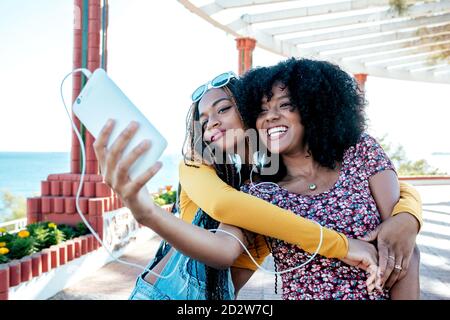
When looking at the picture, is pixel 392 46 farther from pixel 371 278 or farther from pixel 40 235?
pixel 371 278

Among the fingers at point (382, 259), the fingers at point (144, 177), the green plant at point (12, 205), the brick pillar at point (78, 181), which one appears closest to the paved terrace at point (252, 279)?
the brick pillar at point (78, 181)

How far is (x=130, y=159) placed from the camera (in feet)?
2.66

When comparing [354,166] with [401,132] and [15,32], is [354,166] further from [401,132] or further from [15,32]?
[401,132]

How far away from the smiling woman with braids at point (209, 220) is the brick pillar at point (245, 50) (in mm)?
6752

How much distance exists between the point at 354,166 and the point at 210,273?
0.53 meters

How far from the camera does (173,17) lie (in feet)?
169

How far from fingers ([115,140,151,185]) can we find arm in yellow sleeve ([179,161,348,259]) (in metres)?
0.34

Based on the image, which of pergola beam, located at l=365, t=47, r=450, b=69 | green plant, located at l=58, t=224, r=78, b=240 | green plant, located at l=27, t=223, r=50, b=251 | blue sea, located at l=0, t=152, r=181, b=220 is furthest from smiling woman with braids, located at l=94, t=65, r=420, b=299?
blue sea, located at l=0, t=152, r=181, b=220

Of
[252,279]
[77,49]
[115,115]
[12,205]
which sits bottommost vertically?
[12,205]

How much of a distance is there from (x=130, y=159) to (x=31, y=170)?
63634 millimetres

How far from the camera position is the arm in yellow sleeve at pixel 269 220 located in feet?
3.58

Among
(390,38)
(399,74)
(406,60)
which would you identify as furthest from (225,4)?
(399,74)

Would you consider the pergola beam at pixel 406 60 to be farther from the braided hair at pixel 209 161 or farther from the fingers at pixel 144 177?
the fingers at pixel 144 177

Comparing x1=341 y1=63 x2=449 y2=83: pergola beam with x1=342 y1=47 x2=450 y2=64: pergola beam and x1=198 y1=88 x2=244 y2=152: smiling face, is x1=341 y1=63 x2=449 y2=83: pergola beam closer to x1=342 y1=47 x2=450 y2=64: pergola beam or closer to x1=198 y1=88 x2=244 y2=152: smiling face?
x1=342 y1=47 x2=450 y2=64: pergola beam
